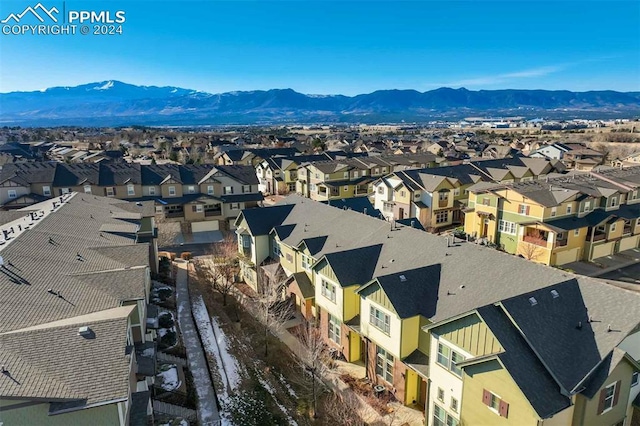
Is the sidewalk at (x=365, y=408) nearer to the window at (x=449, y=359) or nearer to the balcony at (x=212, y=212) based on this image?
the window at (x=449, y=359)

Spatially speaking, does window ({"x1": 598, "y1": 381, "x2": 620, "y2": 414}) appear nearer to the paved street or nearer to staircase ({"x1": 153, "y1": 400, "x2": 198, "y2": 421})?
staircase ({"x1": 153, "y1": 400, "x2": 198, "y2": 421})

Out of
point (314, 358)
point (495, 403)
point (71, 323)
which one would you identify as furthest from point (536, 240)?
point (71, 323)

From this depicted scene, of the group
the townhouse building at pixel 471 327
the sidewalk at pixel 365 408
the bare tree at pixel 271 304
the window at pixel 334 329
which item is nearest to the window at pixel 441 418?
the townhouse building at pixel 471 327

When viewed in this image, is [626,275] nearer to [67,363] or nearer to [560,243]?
[560,243]

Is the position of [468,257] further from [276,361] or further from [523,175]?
[523,175]

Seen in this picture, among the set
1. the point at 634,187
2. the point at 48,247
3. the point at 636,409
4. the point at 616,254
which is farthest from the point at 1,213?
the point at 634,187

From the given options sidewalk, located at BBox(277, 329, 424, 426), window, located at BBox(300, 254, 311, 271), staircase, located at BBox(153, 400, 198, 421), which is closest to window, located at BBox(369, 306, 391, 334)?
sidewalk, located at BBox(277, 329, 424, 426)
